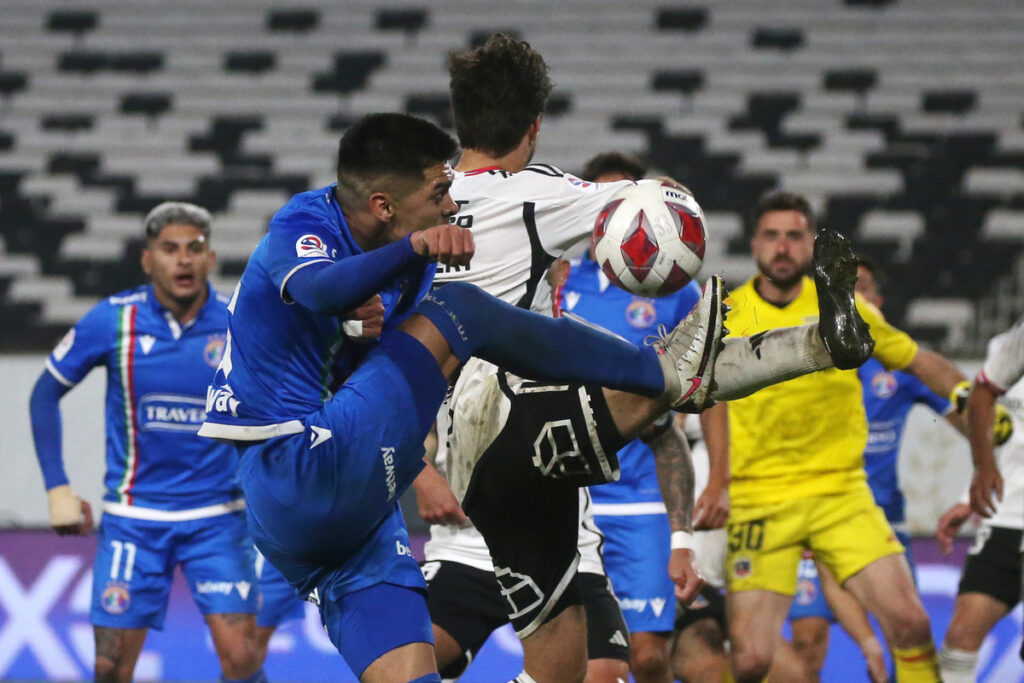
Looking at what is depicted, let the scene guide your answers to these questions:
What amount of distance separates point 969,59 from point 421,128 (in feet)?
37.6

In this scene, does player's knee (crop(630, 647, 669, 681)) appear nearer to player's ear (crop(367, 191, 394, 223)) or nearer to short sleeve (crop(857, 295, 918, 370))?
short sleeve (crop(857, 295, 918, 370))

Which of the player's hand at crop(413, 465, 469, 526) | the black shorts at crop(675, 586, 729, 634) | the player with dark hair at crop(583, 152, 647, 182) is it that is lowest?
the black shorts at crop(675, 586, 729, 634)

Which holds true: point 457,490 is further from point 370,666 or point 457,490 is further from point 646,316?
point 646,316

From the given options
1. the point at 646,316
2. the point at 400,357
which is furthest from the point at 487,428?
the point at 646,316

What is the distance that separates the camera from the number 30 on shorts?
6.23 m

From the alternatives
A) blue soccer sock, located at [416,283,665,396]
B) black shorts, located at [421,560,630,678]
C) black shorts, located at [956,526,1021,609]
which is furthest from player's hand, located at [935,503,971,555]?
blue soccer sock, located at [416,283,665,396]

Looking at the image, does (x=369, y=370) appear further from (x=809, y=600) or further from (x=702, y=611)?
(x=809, y=600)

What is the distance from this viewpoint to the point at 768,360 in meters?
3.76

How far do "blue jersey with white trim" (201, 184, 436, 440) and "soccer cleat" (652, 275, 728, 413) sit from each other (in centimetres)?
76

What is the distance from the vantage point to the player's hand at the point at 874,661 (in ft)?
23.1

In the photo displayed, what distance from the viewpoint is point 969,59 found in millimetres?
13773

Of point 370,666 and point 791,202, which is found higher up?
point 791,202

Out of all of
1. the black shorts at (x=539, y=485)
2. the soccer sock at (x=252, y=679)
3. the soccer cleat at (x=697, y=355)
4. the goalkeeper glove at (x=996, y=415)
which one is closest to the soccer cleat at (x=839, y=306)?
the soccer cleat at (x=697, y=355)

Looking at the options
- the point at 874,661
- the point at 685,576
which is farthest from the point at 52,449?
the point at 874,661
